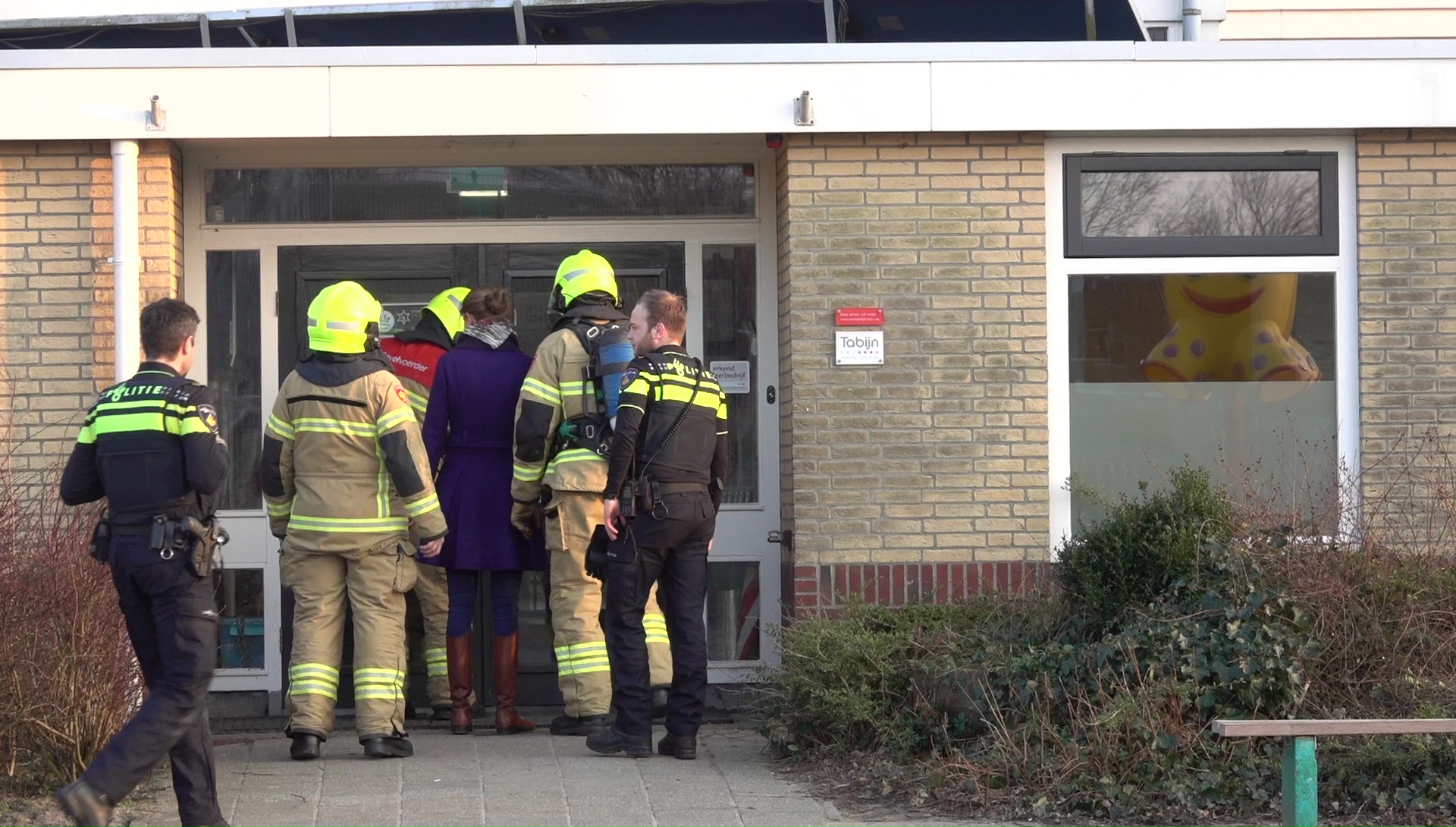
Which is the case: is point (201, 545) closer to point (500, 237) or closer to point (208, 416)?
point (208, 416)

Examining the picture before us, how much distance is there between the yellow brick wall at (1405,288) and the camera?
801 cm

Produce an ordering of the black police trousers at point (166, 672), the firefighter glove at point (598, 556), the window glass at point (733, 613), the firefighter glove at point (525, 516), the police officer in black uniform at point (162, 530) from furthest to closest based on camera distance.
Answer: the window glass at point (733, 613) → the firefighter glove at point (525, 516) → the firefighter glove at point (598, 556) → the police officer in black uniform at point (162, 530) → the black police trousers at point (166, 672)

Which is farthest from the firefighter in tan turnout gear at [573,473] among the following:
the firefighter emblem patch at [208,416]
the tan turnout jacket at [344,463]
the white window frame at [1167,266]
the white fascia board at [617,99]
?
the white window frame at [1167,266]

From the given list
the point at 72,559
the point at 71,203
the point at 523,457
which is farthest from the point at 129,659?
the point at 71,203

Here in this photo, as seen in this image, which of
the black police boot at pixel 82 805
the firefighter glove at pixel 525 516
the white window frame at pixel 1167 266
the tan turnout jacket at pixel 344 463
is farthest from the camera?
the white window frame at pixel 1167 266

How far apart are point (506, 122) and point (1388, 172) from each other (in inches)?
173

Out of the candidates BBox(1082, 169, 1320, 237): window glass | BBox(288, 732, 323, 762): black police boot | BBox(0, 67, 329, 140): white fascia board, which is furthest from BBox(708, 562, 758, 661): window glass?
BBox(0, 67, 329, 140): white fascia board

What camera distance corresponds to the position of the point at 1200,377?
8.20 metres

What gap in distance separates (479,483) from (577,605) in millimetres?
806

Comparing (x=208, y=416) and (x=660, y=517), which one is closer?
(x=208, y=416)

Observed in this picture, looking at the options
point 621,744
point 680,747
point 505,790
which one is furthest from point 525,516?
point 505,790

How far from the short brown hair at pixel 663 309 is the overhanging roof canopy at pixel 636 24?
2.40m

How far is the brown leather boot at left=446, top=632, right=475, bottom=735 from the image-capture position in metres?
7.64

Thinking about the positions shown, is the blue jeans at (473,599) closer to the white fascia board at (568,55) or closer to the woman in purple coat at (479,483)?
the woman in purple coat at (479,483)
